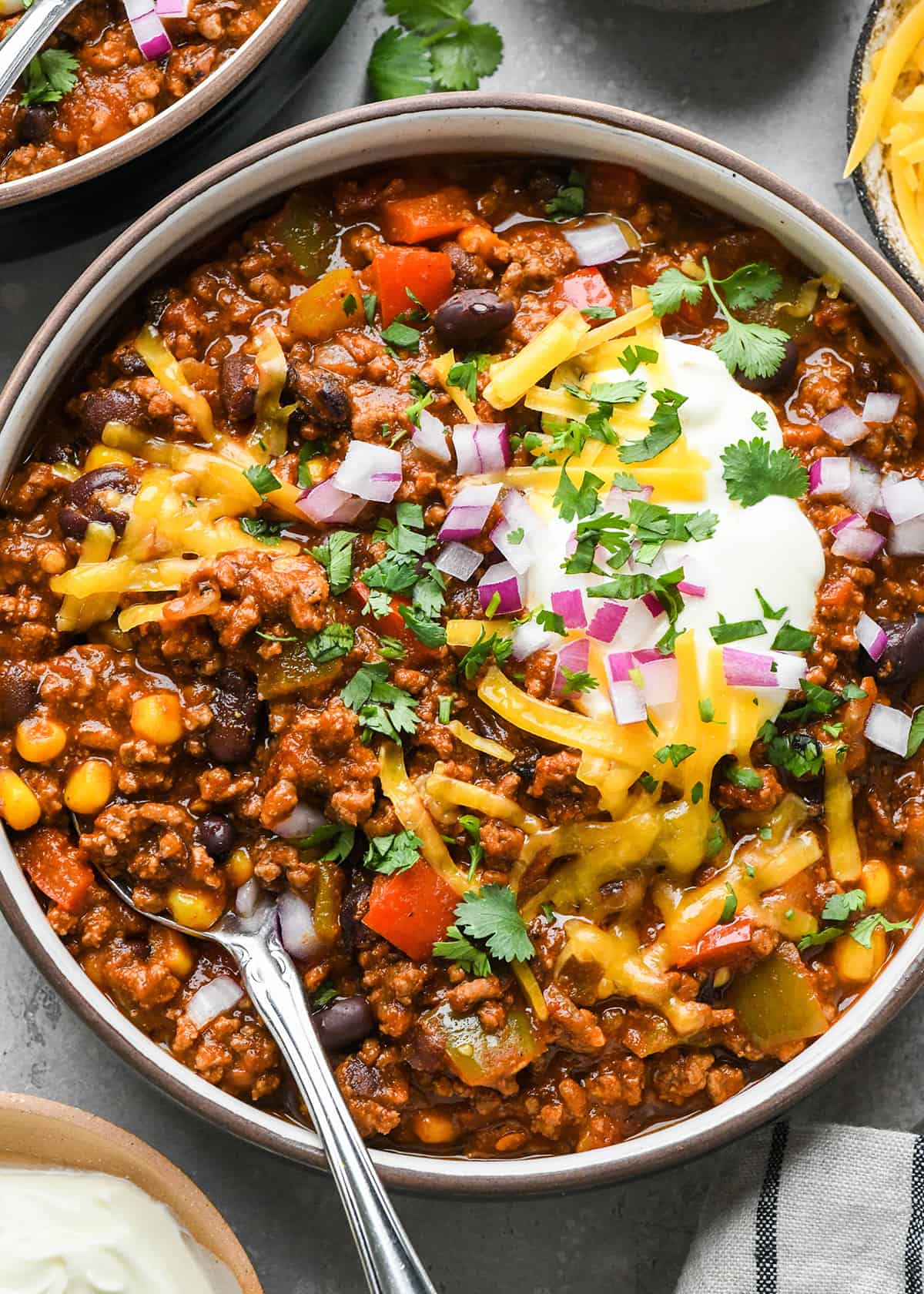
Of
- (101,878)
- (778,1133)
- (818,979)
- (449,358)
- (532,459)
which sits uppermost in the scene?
(449,358)

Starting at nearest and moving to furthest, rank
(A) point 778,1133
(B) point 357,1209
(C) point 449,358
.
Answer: (B) point 357,1209 → (C) point 449,358 → (A) point 778,1133

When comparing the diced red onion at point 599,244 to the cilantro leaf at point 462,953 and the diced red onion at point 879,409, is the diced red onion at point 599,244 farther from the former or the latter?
the cilantro leaf at point 462,953

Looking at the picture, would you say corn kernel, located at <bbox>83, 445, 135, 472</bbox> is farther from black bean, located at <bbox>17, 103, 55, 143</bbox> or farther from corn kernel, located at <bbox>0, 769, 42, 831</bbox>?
black bean, located at <bbox>17, 103, 55, 143</bbox>

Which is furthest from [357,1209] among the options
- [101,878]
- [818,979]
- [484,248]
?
[484,248]

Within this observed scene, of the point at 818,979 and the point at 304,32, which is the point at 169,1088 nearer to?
the point at 818,979

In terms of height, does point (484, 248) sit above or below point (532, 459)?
above

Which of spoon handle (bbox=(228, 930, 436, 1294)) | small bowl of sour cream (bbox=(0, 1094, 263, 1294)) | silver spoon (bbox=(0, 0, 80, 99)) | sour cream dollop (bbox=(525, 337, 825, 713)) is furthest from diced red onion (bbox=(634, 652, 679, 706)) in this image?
silver spoon (bbox=(0, 0, 80, 99))

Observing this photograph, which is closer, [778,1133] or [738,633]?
[738,633]
